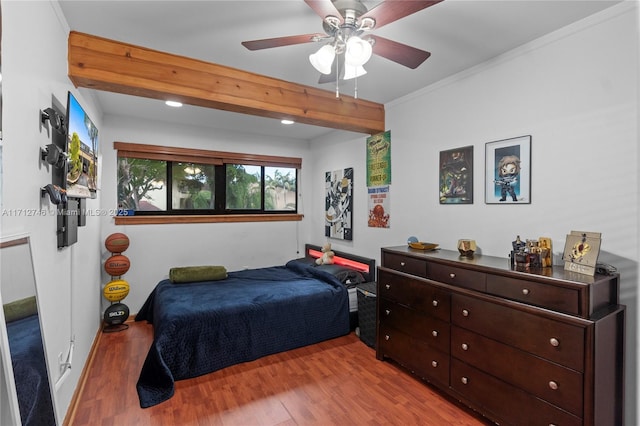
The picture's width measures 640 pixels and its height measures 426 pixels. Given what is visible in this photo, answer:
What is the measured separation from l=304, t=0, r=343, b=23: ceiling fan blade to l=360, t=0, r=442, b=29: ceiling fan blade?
0.15 metres

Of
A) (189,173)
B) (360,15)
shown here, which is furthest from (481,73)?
(189,173)

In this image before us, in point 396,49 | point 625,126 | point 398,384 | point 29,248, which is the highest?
point 396,49

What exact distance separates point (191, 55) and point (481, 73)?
7.50ft

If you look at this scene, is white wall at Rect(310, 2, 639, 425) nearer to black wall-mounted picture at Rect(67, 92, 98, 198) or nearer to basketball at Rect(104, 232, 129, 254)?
black wall-mounted picture at Rect(67, 92, 98, 198)

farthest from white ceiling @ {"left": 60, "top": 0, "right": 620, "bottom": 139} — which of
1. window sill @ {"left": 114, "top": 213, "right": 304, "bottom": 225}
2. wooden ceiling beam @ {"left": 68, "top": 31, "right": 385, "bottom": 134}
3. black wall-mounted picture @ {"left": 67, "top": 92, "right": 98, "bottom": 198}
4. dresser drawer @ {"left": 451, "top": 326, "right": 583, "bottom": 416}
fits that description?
window sill @ {"left": 114, "top": 213, "right": 304, "bottom": 225}

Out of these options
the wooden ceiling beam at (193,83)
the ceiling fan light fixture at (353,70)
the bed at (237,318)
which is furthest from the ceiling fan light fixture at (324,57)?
the bed at (237,318)

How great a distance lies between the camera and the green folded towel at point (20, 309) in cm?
117

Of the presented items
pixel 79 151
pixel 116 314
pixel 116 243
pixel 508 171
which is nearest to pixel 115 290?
pixel 116 314

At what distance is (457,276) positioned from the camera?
2213 millimetres

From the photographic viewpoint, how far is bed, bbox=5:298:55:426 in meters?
1.17

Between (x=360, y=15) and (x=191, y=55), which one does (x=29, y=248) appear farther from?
(x=360, y=15)

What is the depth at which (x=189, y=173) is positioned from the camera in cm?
434

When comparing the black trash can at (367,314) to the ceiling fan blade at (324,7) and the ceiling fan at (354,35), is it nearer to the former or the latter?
the ceiling fan at (354,35)

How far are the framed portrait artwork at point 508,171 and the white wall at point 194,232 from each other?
309cm
